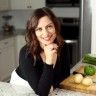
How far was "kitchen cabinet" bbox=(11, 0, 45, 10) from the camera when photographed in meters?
3.88

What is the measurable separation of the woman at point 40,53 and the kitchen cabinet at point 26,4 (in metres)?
2.36

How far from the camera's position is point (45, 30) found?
1468 mm

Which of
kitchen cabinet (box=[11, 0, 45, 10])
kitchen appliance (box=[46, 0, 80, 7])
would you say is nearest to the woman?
kitchen appliance (box=[46, 0, 80, 7])

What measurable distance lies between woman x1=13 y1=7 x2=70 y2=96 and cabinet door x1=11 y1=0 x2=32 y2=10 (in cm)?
249

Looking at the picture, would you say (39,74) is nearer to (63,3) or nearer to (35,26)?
(35,26)

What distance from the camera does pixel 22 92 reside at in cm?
147

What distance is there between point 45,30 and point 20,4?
2.71m

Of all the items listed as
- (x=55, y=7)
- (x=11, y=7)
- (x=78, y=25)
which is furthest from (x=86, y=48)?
(x=11, y=7)

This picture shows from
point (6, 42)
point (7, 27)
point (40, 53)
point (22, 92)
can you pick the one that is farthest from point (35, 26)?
point (7, 27)

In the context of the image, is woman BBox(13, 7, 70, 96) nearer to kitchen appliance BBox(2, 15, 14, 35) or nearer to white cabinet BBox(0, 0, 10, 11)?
white cabinet BBox(0, 0, 10, 11)

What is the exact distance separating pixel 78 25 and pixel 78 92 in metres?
2.02

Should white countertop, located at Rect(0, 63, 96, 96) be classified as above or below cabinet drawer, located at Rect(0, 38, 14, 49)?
above

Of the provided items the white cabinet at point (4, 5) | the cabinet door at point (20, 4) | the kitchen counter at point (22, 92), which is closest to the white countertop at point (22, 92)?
the kitchen counter at point (22, 92)

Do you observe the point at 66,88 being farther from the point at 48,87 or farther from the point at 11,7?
the point at 11,7
